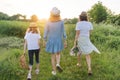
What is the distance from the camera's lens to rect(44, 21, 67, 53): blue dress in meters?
12.2

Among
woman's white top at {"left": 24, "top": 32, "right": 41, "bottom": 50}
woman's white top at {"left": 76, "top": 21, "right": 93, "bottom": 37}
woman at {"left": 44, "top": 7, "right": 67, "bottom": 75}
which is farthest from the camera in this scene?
woman's white top at {"left": 76, "top": 21, "right": 93, "bottom": 37}

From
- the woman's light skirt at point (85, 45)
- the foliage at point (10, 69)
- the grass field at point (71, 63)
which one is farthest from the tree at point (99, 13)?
the woman's light skirt at point (85, 45)

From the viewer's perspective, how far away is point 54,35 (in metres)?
12.3

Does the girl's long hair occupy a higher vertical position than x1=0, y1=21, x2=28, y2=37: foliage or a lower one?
higher

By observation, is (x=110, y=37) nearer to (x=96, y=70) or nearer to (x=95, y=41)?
(x=95, y=41)

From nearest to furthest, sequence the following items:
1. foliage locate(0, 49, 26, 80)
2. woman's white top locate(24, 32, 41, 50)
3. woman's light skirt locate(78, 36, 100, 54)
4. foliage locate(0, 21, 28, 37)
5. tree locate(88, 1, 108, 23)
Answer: woman's white top locate(24, 32, 41, 50), woman's light skirt locate(78, 36, 100, 54), foliage locate(0, 49, 26, 80), foliage locate(0, 21, 28, 37), tree locate(88, 1, 108, 23)

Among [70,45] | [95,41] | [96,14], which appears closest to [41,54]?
[70,45]

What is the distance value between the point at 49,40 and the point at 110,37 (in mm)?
6774

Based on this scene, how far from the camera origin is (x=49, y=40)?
1245cm

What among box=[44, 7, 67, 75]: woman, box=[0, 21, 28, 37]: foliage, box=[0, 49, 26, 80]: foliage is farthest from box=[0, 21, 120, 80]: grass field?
box=[0, 21, 28, 37]: foliage

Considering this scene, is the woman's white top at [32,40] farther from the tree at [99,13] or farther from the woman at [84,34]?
the tree at [99,13]

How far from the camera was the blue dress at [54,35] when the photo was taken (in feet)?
40.0

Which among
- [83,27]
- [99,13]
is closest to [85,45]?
[83,27]

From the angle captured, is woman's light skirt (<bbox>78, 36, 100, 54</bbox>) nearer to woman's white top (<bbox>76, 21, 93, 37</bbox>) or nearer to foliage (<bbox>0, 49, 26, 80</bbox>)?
woman's white top (<bbox>76, 21, 93, 37</bbox>)
